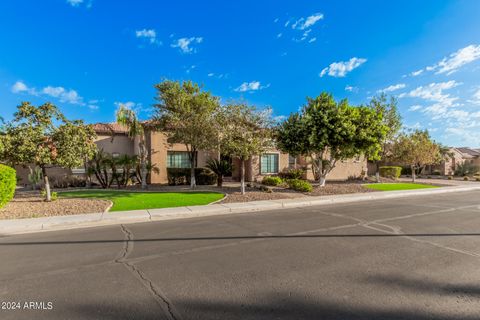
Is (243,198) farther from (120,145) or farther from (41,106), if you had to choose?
(120,145)

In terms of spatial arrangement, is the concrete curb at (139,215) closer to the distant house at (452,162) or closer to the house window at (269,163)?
the house window at (269,163)

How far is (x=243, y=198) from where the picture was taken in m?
13.2

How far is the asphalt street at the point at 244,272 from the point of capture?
3326mm

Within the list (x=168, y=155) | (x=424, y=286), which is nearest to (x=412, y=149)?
(x=168, y=155)

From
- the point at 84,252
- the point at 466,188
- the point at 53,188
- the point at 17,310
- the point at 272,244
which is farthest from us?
the point at 466,188

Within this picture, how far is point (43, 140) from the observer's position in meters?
10.9

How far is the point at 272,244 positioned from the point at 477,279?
370cm

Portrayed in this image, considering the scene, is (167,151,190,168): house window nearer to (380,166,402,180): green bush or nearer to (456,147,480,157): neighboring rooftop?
(380,166,402,180): green bush

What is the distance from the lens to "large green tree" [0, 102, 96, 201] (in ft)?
33.5

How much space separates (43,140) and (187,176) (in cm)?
996

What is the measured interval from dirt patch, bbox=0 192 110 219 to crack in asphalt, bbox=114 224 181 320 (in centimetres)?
478

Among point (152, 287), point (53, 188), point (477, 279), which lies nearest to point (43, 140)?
point (53, 188)

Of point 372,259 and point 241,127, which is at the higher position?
point 241,127

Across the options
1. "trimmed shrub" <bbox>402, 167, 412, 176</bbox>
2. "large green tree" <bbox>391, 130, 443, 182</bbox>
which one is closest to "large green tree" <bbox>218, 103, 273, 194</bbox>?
"large green tree" <bbox>391, 130, 443, 182</bbox>
